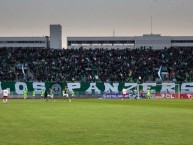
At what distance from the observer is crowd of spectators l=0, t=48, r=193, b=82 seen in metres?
101

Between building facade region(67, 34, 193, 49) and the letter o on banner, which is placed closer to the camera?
the letter o on banner

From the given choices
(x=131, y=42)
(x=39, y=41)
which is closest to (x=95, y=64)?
(x=131, y=42)

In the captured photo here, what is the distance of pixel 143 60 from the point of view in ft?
352

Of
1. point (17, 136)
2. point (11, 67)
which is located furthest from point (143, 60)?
point (17, 136)

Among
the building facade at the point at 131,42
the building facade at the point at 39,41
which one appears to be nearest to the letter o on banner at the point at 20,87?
the building facade at the point at 39,41

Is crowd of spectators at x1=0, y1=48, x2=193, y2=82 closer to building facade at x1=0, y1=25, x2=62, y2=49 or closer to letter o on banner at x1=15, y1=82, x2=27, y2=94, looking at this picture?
letter o on banner at x1=15, y1=82, x2=27, y2=94

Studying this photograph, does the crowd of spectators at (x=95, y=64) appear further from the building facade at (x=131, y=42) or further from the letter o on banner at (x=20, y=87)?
the building facade at (x=131, y=42)

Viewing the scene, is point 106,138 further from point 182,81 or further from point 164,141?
point 182,81

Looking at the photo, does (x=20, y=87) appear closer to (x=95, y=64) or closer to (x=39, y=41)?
(x=95, y=64)

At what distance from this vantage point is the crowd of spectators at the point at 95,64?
332 ft

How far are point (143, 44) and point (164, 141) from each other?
11236cm

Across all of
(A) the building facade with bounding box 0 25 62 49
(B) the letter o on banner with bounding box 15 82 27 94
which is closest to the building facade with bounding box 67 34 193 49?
(A) the building facade with bounding box 0 25 62 49

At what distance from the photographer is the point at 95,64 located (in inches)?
4220

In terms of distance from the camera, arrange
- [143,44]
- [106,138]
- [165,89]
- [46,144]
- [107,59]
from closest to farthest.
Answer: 1. [46,144]
2. [106,138]
3. [165,89]
4. [107,59]
5. [143,44]
